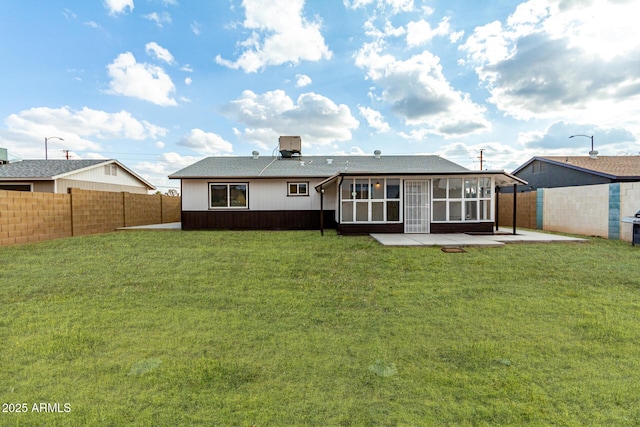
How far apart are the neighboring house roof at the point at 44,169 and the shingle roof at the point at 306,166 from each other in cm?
555

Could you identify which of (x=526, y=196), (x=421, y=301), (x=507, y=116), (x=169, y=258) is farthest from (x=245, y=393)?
(x=507, y=116)

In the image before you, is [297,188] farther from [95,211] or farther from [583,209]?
[583,209]

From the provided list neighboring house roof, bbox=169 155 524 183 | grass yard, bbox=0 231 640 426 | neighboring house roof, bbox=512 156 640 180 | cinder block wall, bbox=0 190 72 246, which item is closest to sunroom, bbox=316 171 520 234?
neighboring house roof, bbox=169 155 524 183

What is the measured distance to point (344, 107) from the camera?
17859mm

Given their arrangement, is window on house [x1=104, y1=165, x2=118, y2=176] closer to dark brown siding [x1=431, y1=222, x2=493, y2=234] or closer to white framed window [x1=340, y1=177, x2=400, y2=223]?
white framed window [x1=340, y1=177, x2=400, y2=223]

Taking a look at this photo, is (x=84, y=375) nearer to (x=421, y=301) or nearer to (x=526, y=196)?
(x=421, y=301)

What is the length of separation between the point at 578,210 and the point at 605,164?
6990 mm

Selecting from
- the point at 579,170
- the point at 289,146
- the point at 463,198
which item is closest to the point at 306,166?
the point at 289,146

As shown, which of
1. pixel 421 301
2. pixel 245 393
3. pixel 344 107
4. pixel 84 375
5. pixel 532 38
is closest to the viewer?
pixel 245 393

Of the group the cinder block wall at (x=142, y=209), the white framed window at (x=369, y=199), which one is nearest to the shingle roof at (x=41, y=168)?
the cinder block wall at (x=142, y=209)

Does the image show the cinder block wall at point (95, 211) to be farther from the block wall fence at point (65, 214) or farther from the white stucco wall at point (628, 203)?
the white stucco wall at point (628, 203)

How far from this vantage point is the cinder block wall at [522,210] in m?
14.3

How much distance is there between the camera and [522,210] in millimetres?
14906

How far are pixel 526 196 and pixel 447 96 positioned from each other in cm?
674
